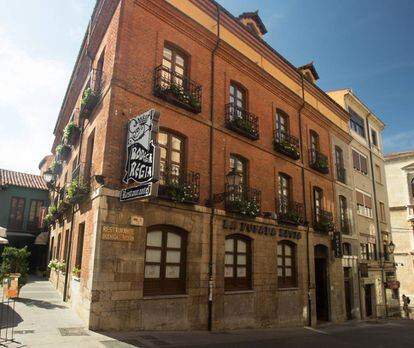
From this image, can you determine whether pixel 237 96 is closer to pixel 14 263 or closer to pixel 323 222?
pixel 323 222

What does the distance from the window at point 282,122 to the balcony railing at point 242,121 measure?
8.13 ft

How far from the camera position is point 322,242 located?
61.1ft

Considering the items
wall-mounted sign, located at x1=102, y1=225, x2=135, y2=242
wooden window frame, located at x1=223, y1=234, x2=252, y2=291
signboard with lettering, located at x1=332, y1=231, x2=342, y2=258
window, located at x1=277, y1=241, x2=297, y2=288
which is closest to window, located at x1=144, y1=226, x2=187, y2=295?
Result: wall-mounted sign, located at x1=102, y1=225, x2=135, y2=242

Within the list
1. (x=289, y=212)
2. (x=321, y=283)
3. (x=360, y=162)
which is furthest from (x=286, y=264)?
(x=360, y=162)

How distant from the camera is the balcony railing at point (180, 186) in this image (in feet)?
35.8

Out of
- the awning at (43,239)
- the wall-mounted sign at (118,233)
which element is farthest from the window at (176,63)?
Answer: the awning at (43,239)

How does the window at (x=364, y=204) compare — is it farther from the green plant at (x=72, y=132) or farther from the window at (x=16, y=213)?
the window at (x=16, y=213)

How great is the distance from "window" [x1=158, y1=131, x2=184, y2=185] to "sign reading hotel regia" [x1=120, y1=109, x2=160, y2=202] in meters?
1.43

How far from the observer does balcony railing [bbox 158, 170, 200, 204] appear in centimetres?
1090

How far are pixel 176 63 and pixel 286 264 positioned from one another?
9.95m

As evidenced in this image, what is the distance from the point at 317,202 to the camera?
19.6 m

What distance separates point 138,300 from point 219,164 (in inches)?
228

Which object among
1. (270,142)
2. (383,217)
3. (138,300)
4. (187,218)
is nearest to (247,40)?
(270,142)

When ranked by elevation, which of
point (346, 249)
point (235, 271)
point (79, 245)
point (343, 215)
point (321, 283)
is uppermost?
point (343, 215)
